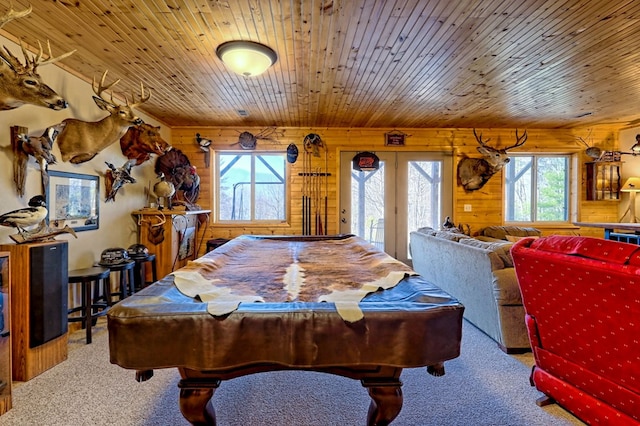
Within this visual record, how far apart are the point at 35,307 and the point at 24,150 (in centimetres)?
124

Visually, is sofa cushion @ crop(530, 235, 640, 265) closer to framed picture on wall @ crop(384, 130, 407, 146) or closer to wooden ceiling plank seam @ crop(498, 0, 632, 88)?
wooden ceiling plank seam @ crop(498, 0, 632, 88)

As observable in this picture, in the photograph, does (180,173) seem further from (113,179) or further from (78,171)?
(78,171)

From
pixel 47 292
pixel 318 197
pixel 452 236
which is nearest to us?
pixel 47 292

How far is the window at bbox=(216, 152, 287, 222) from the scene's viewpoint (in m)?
5.65

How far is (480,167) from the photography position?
552 cm

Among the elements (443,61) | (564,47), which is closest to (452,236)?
(443,61)

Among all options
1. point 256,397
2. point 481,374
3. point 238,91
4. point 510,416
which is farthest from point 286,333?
point 238,91

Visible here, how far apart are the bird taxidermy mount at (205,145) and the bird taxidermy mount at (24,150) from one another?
8.54 ft

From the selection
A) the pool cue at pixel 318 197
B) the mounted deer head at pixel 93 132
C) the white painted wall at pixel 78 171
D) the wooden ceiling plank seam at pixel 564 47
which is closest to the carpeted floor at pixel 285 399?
the white painted wall at pixel 78 171

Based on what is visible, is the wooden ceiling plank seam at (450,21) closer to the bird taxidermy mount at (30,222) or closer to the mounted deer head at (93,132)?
the mounted deer head at (93,132)

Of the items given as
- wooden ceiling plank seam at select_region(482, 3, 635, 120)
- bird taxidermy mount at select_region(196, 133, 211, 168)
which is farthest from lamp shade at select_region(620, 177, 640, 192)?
bird taxidermy mount at select_region(196, 133, 211, 168)

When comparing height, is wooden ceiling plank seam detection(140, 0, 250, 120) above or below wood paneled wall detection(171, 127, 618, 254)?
above

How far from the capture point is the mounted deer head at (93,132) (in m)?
3.09

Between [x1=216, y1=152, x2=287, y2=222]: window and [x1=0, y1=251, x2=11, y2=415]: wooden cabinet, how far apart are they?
359 centimetres
